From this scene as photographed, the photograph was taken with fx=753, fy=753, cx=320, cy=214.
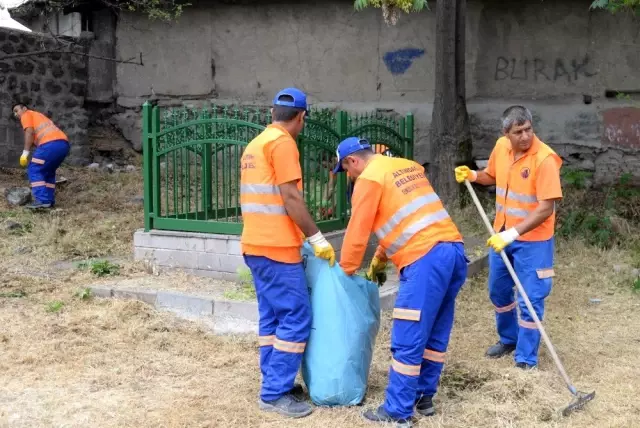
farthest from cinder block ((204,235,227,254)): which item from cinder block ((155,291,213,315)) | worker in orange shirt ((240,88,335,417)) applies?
worker in orange shirt ((240,88,335,417))

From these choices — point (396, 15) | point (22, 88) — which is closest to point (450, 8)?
point (396, 15)

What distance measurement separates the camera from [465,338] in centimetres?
575

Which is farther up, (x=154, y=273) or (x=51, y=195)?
(x=51, y=195)

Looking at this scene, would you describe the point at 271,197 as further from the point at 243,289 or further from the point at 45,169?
the point at 45,169

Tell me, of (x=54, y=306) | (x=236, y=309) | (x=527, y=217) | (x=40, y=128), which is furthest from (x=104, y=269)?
(x=40, y=128)

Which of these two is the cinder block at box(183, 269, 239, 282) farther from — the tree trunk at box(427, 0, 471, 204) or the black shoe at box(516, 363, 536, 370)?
the tree trunk at box(427, 0, 471, 204)

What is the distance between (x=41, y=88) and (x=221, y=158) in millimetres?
6673

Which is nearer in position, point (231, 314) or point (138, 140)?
point (231, 314)

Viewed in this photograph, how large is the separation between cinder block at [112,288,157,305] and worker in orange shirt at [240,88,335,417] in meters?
2.27

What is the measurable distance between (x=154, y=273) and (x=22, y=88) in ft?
21.7

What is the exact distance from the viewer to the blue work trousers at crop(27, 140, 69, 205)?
10.3 m

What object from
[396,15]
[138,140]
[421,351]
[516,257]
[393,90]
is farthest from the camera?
[138,140]

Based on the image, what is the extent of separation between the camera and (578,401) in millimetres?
4258

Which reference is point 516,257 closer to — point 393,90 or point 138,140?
point 393,90
